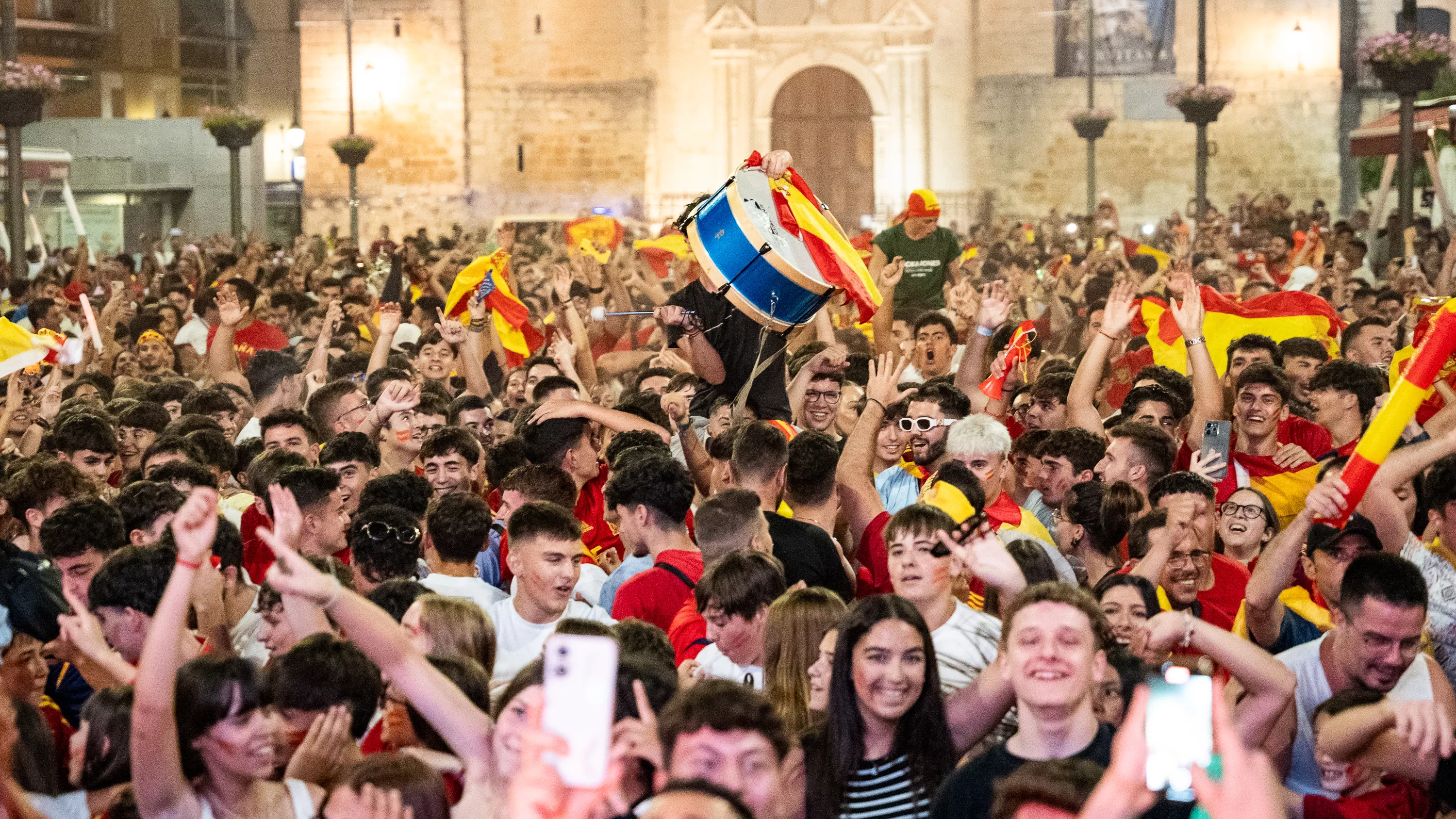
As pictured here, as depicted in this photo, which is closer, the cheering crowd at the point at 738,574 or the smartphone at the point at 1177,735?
the smartphone at the point at 1177,735

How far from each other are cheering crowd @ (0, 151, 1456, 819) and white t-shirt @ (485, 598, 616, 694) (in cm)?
1

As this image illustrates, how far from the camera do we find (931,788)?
369 centimetres

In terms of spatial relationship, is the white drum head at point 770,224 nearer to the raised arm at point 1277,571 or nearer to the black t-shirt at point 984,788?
the raised arm at point 1277,571

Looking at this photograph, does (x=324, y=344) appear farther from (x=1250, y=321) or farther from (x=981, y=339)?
(x=1250, y=321)

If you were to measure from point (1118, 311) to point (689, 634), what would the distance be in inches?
115

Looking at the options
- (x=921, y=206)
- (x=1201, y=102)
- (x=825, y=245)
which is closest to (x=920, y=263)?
(x=921, y=206)

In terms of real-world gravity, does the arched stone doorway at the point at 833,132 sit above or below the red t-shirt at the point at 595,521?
above

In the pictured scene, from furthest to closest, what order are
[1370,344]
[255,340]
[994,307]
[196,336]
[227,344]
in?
[196,336] → [255,340] → [227,344] → [1370,344] → [994,307]

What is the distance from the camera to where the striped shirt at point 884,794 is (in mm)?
3646

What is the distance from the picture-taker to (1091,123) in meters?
26.3

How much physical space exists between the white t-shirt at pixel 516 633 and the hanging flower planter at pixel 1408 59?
11494 millimetres

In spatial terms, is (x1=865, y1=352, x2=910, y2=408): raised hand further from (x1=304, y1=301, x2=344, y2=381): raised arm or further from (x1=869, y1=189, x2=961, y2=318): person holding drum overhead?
(x1=869, y1=189, x2=961, y2=318): person holding drum overhead

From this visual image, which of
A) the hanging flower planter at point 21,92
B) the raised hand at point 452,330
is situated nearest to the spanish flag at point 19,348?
the raised hand at point 452,330

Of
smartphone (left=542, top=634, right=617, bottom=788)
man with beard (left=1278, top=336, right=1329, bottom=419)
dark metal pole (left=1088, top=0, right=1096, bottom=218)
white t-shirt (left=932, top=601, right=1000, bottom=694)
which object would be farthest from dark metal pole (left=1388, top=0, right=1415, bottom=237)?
smartphone (left=542, top=634, right=617, bottom=788)
